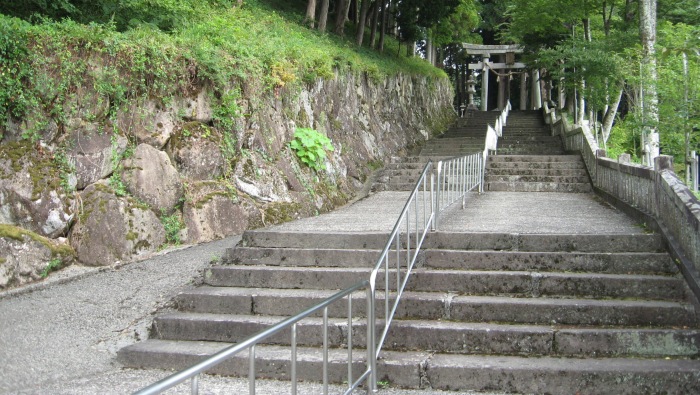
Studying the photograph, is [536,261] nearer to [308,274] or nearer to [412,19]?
[308,274]

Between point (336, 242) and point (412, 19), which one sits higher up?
point (412, 19)

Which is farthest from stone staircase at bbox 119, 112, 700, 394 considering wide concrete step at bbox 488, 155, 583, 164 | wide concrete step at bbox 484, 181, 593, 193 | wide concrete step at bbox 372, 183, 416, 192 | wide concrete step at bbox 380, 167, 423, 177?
wide concrete step at bbox 488, 155, 583, 164

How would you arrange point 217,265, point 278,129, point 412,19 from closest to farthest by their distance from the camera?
point 217,265
point 278,129
point 412,19

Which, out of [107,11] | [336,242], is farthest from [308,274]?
[107,11]

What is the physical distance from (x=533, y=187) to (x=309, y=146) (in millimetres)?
5029

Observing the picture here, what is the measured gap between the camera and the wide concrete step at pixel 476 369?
14.4 ft

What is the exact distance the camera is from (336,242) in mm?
6832

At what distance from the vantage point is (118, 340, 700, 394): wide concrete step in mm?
4398

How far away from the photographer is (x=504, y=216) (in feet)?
27.7

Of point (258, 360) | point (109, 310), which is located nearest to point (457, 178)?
point (258, 360)

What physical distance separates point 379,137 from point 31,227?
1018 cm

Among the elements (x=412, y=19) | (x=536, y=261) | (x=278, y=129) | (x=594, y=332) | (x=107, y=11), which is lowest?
(x=594, y=332)

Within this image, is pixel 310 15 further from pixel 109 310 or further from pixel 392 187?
pixel 109 310

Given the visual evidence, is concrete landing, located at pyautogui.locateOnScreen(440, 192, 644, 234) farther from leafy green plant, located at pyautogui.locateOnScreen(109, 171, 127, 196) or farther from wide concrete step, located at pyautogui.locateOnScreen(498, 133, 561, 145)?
wide concrete step, located at pyautogui.locateOnScreen(498, 133, 561, 145)
